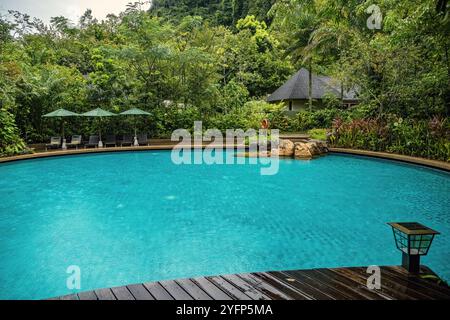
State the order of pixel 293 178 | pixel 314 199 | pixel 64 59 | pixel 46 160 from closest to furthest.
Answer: pixel 314 199 → pixel 293 178 → pixel 46 160 → pixel 64 59

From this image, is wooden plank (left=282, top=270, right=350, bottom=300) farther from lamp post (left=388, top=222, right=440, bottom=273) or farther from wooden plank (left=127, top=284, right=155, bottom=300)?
wooden plank (left=127, top=284, right=155, bottom=300)

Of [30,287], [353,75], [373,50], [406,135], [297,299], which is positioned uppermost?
[373,50]

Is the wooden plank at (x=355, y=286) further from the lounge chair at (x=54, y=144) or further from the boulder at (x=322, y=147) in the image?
the lounge chair at (x=54, y=144)

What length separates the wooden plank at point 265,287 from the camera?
105 inches

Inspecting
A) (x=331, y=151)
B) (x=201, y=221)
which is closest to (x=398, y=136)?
(x=331, y=151)

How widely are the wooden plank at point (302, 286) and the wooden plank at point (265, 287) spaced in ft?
0.54

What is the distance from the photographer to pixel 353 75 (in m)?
15.4

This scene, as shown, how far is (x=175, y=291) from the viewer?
2748 mm

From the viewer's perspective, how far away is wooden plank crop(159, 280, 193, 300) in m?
2.64

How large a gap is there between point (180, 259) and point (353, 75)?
13736 millimetres

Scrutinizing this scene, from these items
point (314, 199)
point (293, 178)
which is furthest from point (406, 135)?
point (314, 199)

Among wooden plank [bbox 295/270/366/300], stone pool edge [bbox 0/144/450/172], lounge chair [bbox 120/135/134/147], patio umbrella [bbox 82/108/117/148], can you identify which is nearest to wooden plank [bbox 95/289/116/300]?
wooden plank [bbox 295/270/366/300]

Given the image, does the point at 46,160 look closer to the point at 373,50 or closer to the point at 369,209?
the point at 369,209

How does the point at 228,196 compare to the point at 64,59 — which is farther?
the point at 64,59
